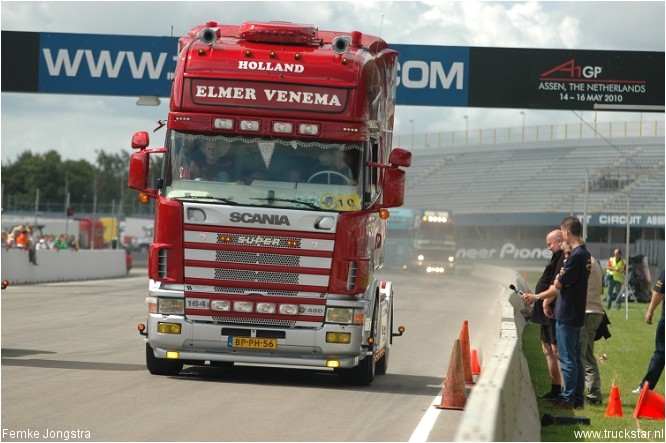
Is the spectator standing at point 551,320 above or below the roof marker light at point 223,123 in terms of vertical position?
below

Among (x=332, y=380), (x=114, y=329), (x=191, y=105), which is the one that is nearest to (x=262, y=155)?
(x=191, y=105)

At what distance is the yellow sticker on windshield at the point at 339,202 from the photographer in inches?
523

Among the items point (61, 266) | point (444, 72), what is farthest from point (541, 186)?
point (444, 72)

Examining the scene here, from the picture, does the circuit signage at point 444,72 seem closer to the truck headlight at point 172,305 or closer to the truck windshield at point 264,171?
the truck windshield at point 264,171

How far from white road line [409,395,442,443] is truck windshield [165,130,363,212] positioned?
2559 mm

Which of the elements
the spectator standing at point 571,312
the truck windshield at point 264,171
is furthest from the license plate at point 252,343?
the spectator standing at point 571,312

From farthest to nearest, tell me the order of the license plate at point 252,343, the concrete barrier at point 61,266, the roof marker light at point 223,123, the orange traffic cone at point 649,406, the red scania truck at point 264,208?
the concrete barrier at point 61,266
the roof marker light at point 223,123
the license plate at point 252,343
the red scania truck at point 264,208
the orange traffic cone at point 649,406

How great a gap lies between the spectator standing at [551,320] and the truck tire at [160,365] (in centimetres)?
404

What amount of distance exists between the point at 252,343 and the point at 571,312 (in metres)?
3.51

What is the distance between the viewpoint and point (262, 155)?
1341 centimetres

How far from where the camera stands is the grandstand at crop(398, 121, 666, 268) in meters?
71.9

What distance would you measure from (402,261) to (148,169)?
54.2 meters

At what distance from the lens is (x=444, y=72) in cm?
2478

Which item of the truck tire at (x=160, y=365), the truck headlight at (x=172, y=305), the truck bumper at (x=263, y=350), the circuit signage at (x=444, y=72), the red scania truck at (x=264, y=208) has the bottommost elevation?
the truck tire at (x=160, y=365)
